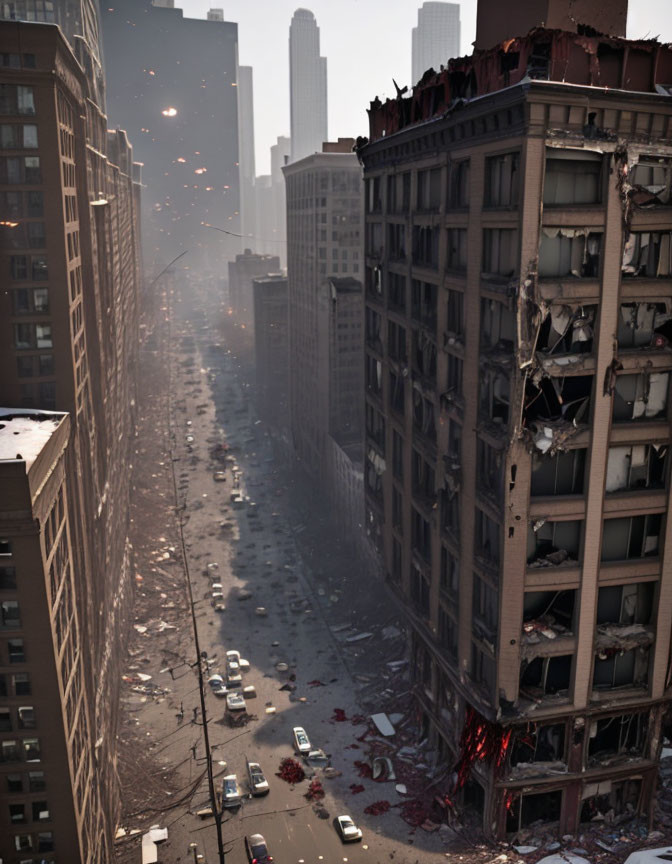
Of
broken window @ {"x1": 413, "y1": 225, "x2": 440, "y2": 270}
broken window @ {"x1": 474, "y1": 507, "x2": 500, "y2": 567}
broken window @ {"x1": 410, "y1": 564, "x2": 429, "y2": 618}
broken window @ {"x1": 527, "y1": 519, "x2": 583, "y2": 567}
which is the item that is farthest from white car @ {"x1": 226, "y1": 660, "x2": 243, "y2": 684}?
broken window @ {"x1": 413, "y1": 225, "x2": 440, "y2": 270}

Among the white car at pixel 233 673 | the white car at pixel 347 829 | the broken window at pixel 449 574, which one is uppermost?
the broken window at pixel 449 574

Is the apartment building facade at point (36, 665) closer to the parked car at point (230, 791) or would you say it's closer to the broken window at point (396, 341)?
the parked car at point (230, 791)

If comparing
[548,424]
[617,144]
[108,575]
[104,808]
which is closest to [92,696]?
[104,808]

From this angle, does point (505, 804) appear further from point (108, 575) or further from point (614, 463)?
point (108, 575)

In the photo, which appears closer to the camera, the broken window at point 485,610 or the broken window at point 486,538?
the broken window at point 486,538

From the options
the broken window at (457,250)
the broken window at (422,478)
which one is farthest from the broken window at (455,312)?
the broken window at (422,478)

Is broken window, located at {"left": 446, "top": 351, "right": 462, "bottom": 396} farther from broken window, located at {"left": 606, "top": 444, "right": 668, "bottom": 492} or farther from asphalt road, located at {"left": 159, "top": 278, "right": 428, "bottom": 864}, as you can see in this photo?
asphalt road, located at {"left": 159, "top": 278, "right": 428, "bottom": 864}

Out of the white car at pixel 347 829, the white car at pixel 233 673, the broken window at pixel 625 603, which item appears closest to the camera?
the broken window at pixel 625 603
